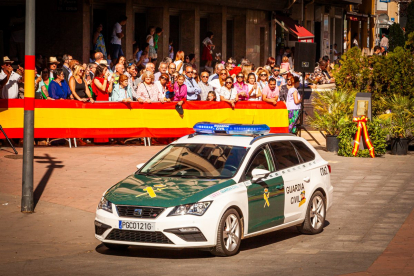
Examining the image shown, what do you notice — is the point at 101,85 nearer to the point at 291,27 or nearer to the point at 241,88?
the point at 241,88

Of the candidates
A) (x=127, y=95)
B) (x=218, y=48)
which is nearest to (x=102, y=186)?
(x=127, y=95)

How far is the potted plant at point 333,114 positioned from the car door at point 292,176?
383 inches

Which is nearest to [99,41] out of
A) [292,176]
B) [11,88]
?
[11,88]

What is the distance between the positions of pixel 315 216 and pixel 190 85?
33.4 feet

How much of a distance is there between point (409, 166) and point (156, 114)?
20.8 ft

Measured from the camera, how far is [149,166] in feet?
35.8

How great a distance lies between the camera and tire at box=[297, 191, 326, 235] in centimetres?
1152

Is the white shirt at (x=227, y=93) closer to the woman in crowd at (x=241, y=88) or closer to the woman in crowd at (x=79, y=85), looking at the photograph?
the woman in crowd at (x=241, y=88)

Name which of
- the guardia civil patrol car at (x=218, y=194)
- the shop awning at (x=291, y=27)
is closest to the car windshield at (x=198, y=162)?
the guardia civil patrol car at (x=218, y=194)

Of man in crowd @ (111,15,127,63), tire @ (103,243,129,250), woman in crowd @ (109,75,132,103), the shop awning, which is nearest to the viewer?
tire @ (103,243,129,250)

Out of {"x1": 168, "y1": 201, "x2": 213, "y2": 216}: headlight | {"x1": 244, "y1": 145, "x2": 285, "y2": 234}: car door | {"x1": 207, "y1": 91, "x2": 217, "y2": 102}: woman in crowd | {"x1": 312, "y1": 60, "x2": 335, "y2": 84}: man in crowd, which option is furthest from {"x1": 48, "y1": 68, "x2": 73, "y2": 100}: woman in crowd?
{"x1": 312, "y1": 60, "x2": 335, "y2": 84}: man in crowd

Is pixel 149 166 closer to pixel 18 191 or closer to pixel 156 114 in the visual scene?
pixel 18 191

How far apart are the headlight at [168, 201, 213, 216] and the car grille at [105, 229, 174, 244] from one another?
11.7 inches

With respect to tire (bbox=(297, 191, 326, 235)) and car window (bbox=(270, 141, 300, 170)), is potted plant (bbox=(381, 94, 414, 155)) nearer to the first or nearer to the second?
tire (bbox=(297, 191, 326, 235))
